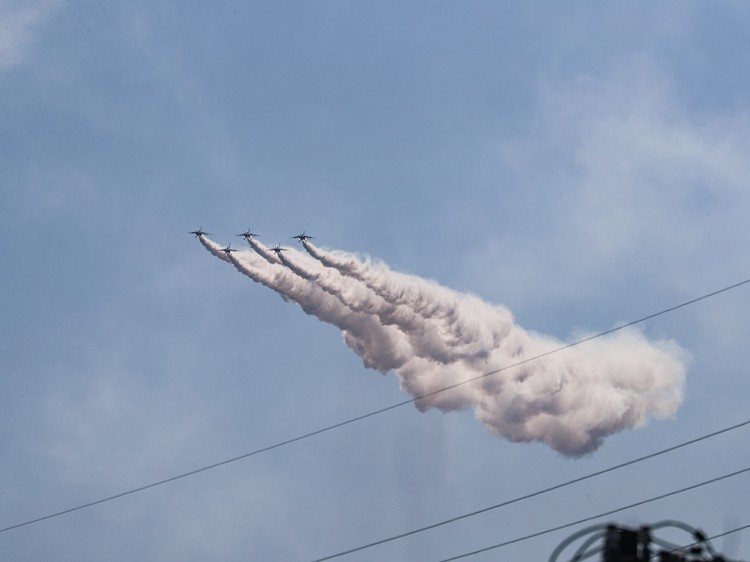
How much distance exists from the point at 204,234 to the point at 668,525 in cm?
12746

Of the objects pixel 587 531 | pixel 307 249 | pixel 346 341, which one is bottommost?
pixel 587 531

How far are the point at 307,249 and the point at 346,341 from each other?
11.5m

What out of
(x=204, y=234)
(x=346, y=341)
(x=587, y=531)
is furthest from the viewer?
(x=204, y=234)

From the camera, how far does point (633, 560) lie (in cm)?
5225

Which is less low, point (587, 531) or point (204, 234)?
point (204, 234)

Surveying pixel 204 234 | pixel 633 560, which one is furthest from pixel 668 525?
pixel 204 234

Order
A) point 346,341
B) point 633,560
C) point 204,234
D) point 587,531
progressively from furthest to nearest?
point 204,234
point 346,341
point 633,560
point 587,531

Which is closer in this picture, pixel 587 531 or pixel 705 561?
pixel 587 531

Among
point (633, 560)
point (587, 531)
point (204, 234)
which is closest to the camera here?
point (587, 531)

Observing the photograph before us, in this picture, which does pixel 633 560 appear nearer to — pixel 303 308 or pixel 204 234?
pixel 303 308

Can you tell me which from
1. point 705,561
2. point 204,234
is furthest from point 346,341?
point 705,561

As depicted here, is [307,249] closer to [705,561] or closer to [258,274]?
[258,274]

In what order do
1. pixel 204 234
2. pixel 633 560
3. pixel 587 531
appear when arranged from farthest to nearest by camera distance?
1. pixel 204 234
2. pixel 633 560
3. pixel 587 531

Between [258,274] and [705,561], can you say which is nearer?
[705,561]
